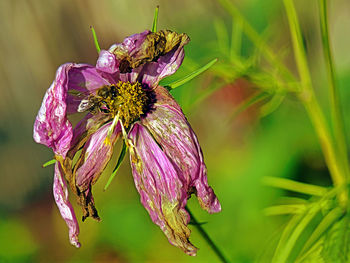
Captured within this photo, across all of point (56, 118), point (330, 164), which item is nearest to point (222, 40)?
point (330, 164)

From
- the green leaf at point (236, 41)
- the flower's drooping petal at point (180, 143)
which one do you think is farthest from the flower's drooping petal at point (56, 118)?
the green leaf at point (236, 41)

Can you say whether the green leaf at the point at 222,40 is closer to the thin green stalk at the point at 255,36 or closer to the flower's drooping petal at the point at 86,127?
the thin green stalk at the point at 255,36

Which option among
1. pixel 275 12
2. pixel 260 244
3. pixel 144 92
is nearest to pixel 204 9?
pixel 275 12

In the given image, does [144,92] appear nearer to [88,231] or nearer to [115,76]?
[115,76]

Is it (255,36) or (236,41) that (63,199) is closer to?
(255,36)

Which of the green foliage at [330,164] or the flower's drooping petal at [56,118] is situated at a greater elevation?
the flower's drooping petal at [56,118]

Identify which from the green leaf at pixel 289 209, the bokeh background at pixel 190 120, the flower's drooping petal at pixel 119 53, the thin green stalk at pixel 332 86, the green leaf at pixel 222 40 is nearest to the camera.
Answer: the flower's drooping petal at pixel 119 53
